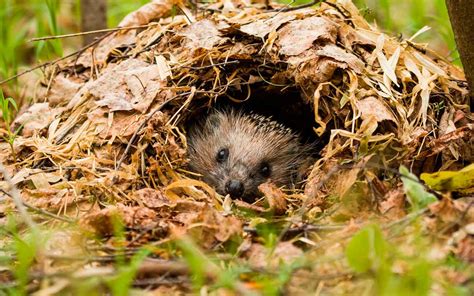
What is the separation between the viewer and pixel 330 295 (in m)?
3.02

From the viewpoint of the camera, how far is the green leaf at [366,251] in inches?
115

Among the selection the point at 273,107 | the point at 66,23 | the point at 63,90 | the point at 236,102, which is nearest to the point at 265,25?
the point at 236,102

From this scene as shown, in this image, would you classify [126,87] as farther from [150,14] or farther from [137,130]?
[150,14]

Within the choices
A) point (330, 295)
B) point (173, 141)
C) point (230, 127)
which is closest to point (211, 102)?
point (230, 127)

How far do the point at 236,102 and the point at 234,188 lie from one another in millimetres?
976

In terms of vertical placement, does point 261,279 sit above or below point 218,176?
above

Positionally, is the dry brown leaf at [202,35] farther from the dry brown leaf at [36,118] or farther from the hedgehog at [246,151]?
the dry brown leaf at [36,118]

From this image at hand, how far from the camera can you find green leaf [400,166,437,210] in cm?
347

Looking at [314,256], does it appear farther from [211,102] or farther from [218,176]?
[211,102]

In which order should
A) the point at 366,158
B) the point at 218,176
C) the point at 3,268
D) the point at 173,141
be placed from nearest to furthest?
1. the point at 3,268
2. the point at 366,158
3. the point at 173,141
4. the point at 218,176

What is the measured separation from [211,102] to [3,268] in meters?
2.37

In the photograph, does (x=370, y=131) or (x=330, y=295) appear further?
(x=370, y=131)

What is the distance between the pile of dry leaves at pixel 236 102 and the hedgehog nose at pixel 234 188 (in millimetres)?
232

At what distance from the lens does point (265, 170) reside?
541cm
